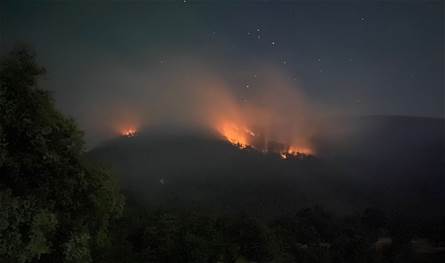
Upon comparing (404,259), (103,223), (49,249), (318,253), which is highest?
(404,259)

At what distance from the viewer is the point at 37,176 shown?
14930 millimetres

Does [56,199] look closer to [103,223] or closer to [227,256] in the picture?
[103,223]

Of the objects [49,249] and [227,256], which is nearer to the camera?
[49,249]

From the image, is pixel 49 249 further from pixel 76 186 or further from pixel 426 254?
pixel 426 254

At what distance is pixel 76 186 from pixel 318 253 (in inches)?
1724

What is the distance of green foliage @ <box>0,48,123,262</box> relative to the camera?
1413cm

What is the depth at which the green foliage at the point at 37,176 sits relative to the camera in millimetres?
14133

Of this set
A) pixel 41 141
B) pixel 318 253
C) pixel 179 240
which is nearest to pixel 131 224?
pixel 179 240

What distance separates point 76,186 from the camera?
51.8ft

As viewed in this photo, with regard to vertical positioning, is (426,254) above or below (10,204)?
above

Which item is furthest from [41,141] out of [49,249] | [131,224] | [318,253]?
[318,253]

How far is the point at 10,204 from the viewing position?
13844 mm

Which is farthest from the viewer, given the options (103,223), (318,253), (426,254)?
(426,254)

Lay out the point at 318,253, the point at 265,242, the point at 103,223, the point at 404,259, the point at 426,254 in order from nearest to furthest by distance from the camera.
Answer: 1. the point at 103,223
2. the point at 265,242
3. the point at 318,253
4. the point at 404,259
5. the point at 426,254
